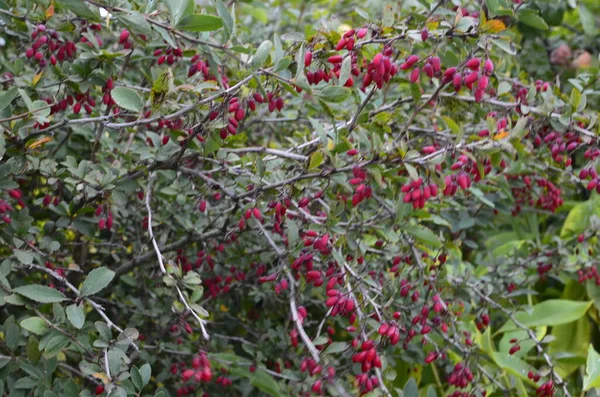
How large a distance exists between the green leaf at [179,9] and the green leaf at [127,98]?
0.16 m

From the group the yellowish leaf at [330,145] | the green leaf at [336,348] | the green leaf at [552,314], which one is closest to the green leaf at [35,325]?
the green leaf at [336,348]

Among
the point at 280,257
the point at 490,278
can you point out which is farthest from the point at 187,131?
the point at 490,278

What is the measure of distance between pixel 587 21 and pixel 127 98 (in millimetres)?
2415

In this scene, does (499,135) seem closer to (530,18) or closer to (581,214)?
(530,18)

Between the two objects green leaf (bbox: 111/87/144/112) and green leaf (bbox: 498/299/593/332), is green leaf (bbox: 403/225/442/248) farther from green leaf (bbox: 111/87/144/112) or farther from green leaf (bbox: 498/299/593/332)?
green leaf (bbox: 498/299/593/332)

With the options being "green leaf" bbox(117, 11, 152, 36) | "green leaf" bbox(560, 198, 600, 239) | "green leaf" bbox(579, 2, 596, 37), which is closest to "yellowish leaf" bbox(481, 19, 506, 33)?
"green leaf" bbox(117, 11, 152, 36)

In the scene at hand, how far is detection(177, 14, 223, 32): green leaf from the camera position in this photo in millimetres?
1282

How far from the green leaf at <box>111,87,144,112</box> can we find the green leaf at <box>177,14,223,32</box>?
0.54 feet

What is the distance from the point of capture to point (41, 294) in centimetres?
126

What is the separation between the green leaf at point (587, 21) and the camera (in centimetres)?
297

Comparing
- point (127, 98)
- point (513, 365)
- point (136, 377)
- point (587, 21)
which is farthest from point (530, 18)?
point (587, 21)

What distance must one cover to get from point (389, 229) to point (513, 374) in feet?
2.55

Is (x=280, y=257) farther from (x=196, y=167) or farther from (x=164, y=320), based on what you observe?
(x=164, y=320)

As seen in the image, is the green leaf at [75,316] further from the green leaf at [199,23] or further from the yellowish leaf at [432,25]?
the yellowish leaf at [432,25]
